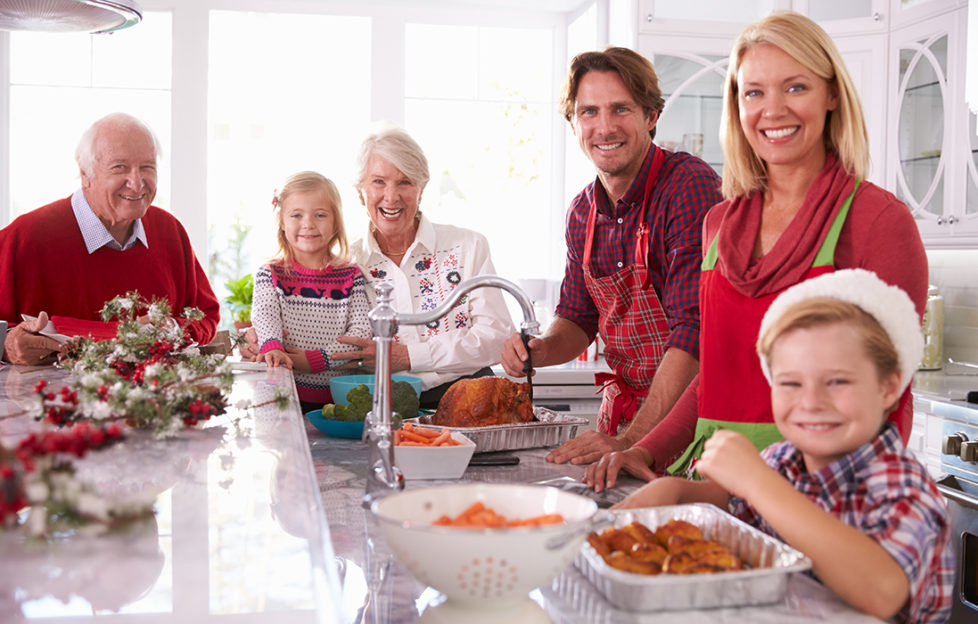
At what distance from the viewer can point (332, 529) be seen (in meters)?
1.53

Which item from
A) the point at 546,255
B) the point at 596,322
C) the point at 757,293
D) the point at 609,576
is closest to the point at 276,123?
the point at 546,255

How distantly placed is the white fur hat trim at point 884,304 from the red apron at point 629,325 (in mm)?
1121

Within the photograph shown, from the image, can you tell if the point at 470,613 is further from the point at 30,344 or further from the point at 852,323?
the point at 30,344

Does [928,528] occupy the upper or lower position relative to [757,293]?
lower

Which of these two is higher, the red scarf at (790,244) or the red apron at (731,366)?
the red scarf at (790,244)

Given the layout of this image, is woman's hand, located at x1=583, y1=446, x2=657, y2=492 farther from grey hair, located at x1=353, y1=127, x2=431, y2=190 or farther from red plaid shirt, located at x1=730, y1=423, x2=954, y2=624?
grey hair, located at x1=353, y1=127, x2=431, y2=190

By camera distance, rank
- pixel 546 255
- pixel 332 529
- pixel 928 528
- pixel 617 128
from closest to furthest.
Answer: pixel 928 528
pixel 332 529
pixel 617 128
pixel 546 255

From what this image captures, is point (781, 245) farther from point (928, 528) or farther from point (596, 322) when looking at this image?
point (596, 322)

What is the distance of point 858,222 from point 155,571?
137cm

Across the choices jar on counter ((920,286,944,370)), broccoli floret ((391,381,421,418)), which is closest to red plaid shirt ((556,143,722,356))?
broccoli floret ((391,381,421,418))

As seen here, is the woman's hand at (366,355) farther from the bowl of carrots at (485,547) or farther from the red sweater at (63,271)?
the bowl of carrots at (485,547)

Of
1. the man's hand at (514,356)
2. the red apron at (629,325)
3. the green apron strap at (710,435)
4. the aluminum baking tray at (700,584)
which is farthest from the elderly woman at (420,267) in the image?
the aluminum baking tray at (700,584)

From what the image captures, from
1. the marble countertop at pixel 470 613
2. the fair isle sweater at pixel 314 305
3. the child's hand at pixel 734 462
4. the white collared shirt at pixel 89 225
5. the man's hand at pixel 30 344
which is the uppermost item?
the white collared shirt at pixel 89 225

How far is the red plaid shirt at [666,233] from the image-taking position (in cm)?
235
